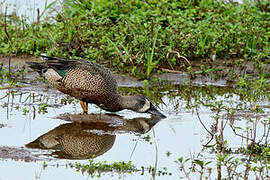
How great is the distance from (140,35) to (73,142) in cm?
356

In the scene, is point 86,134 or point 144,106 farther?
point 144,106

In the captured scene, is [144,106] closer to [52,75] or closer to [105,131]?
[105,131]

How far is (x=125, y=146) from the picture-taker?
532 cm

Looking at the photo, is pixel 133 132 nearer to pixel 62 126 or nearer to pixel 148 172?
pixel 62 126

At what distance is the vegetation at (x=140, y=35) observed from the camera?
8.48m

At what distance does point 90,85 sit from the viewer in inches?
250

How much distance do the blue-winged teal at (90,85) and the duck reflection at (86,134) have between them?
15cm

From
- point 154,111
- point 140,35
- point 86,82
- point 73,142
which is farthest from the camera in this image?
point 140,35

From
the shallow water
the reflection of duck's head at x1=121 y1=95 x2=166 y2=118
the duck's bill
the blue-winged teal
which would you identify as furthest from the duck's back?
the duck's bill

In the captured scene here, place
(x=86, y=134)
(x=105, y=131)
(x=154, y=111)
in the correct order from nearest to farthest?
1. (x=86, y=134)
2. (x=105, y=131)
3. (x=154, y=111)

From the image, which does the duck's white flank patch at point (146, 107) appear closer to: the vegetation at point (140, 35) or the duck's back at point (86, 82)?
the duck's back at point (86, 82)

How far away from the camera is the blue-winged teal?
6.37 metres

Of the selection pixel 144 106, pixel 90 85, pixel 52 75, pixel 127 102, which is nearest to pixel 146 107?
pixel 144 106

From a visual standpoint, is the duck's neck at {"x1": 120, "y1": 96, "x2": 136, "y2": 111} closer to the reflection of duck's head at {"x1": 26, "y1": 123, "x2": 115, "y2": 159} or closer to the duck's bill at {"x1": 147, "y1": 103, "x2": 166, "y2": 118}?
the duck's bill at {"x1": 147, "y1": 103, "x2": 166, "y2": 118}
